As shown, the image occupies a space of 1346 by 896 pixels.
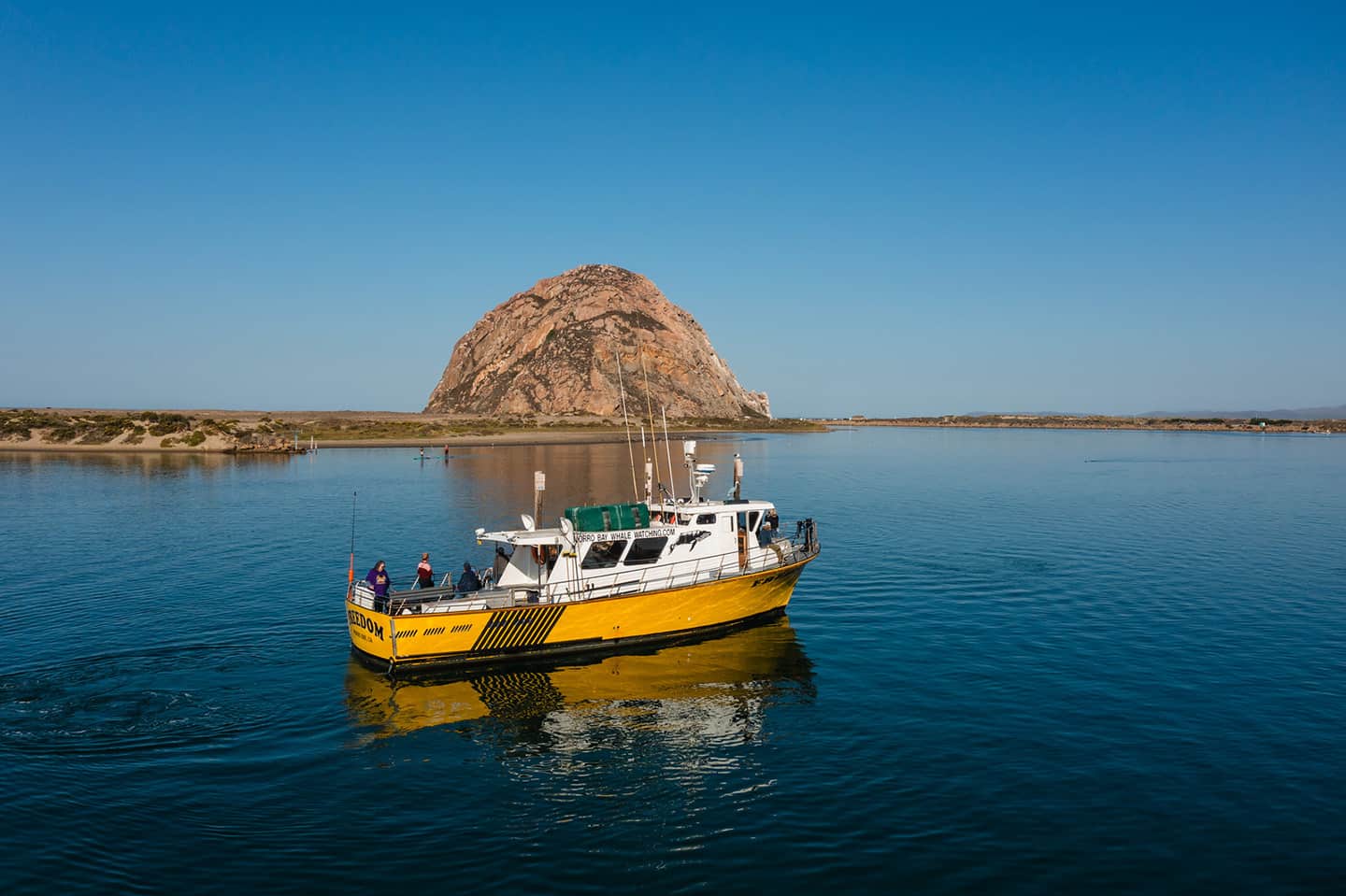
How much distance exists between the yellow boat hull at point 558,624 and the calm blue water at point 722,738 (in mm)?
790

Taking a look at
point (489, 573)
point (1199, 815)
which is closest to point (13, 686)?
point (489, 573)

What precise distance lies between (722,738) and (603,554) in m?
7.93

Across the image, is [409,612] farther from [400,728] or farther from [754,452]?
[754,452]


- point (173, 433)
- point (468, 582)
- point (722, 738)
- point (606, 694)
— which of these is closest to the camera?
point (722, 738)

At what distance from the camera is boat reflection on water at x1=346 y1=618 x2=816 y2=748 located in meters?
18.8

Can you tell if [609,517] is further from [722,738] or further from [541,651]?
[722,738]

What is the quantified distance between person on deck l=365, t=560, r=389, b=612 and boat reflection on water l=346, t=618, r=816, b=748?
1866mm

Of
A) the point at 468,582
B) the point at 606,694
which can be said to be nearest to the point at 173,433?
the point at 468,582

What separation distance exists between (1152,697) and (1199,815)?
6.12 metres

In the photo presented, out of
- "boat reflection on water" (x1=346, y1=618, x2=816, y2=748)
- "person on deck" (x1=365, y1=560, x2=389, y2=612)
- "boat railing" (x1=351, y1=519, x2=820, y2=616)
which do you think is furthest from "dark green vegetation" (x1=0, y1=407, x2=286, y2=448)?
"boat reflection on water" (x1=346, y1=618, x2=816, y2=748)

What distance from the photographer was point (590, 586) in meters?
24.1

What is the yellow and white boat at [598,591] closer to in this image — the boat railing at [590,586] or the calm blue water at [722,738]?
the boat railing at [590,586]

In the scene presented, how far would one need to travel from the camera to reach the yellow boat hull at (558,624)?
21688 millimetres

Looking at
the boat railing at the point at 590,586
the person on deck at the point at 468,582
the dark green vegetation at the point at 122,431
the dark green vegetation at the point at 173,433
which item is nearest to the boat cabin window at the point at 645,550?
the boat railing at the point at 590,586
